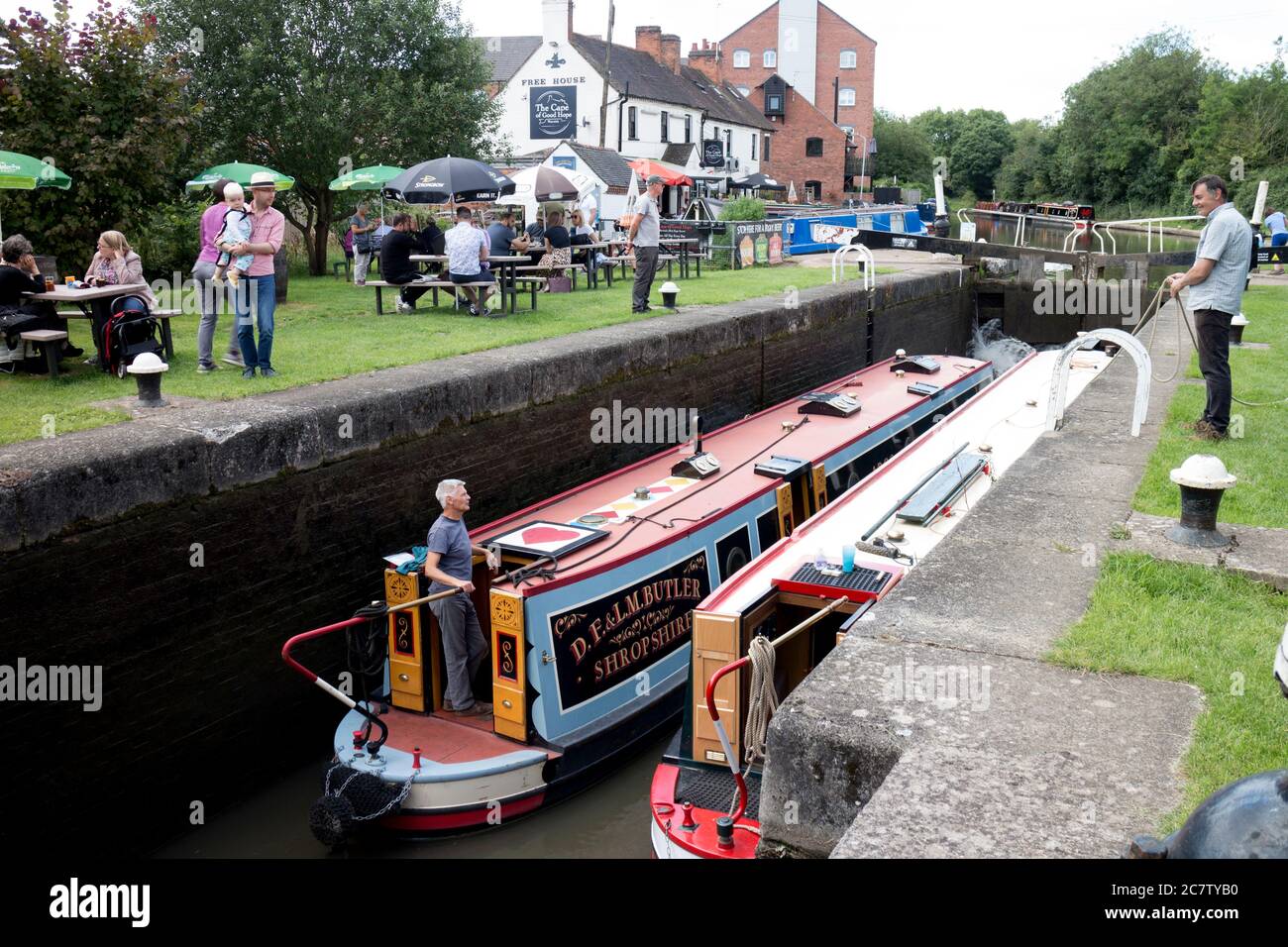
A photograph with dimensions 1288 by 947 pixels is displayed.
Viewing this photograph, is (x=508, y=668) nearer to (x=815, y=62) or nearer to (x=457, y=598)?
(x=457, y=598)

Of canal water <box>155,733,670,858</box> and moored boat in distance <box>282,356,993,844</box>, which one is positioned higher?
moored boat in distance <box>282,356,993,844</box>

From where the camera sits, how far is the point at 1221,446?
791cm

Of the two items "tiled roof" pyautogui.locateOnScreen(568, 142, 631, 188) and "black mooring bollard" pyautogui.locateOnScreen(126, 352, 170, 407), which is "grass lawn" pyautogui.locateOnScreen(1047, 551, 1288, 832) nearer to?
"black mooring bollard" pyautogui.locateOnScreen(126, 352, 170, 407)

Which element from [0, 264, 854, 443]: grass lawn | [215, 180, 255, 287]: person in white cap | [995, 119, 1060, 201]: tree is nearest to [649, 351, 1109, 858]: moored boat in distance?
[0, 264, 854, 443]: grass lawn

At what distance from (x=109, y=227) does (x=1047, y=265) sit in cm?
1847

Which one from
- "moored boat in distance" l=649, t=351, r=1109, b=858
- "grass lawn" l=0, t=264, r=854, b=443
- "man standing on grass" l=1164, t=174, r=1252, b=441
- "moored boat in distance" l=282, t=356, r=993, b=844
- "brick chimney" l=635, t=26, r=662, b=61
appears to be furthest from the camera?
"brick chimney" l=635, t=26, r=662, b=61

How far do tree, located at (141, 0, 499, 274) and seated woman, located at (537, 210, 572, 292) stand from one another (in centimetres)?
199

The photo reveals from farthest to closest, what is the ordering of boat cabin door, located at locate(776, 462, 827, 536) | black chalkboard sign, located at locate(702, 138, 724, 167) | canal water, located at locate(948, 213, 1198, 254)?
black chalkboard sign, located at locate(702, 138, 724, 167)
canal water, located at locate(948, 213, 1198, 254)
boat cabin door, located at locate(776, 462, 827, 536)

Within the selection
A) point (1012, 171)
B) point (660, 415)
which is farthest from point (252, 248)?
point (1012, 171)

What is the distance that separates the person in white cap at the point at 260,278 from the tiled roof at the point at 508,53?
31.5m

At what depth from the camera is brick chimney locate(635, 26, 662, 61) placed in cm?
4450
